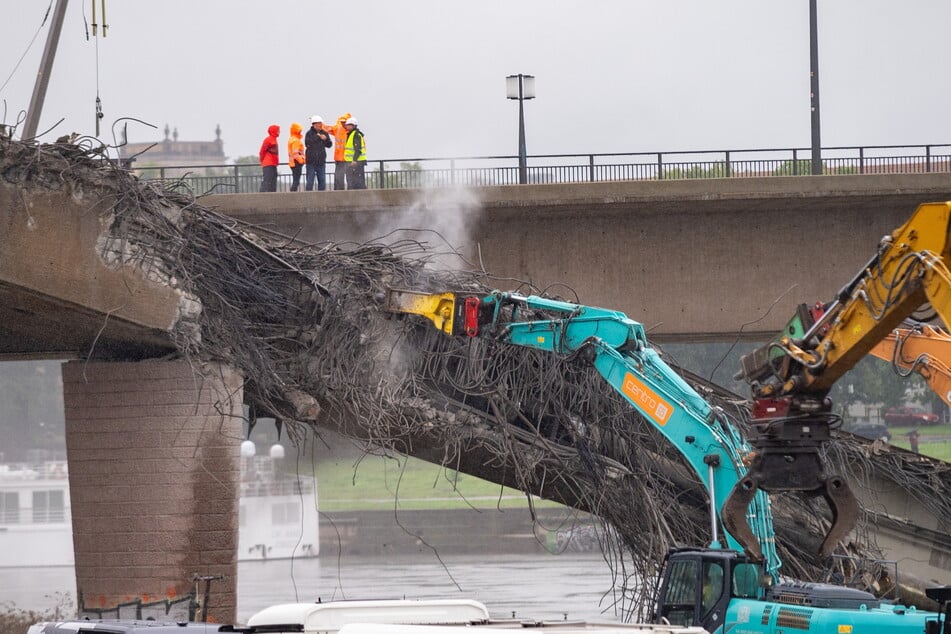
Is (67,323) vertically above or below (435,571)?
above

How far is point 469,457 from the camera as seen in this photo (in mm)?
18953

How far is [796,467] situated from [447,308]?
19.3 feet

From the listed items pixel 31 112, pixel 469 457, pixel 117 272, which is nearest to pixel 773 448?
pixel 469 457

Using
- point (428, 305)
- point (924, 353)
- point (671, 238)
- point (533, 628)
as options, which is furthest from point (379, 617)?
point (671, 238)

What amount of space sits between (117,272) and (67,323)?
128 centimetres

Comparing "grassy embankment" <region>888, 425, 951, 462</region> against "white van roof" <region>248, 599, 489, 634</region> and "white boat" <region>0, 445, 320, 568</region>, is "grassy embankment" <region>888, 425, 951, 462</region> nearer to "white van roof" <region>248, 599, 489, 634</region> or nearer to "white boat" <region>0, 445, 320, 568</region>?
"white boat" <region>0, 445, 320, 568</region>

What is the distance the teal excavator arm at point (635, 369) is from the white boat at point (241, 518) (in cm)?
4022

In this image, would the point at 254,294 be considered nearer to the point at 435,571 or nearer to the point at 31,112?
the point at 31,112

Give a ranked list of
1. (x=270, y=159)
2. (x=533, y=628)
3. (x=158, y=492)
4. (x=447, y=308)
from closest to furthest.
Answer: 1. (x=533, y=628)
2. (x=158, y=492)
3. (x=447, y=308)
4. (x=270, y=159)

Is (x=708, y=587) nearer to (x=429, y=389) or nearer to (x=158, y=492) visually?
(x=429, y=389)

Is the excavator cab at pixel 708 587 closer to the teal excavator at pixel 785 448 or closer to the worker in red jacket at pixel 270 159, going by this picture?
the teal excavator at pixel 785 448

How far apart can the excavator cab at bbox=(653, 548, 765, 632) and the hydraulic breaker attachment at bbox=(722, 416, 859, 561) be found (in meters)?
0.84

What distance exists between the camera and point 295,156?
24.7 meters

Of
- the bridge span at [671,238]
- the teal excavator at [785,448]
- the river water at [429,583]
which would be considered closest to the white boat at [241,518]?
the river water at [429,583]
